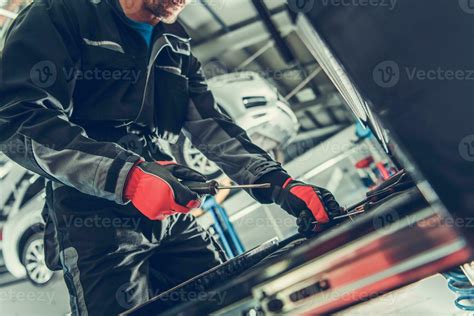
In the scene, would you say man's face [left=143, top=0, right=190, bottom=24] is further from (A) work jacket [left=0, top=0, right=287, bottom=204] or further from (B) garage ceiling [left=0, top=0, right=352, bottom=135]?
(B) garage ceiling [left=0, top=0, right=352, bottom=135]

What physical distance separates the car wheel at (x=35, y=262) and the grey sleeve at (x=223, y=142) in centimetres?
219

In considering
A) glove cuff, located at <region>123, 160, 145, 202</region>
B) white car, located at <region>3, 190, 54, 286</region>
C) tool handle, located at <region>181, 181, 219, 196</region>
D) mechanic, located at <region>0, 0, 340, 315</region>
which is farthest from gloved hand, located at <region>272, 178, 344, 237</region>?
white car, located at <region>3, 190, 54, 286</region>

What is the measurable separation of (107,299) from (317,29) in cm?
87

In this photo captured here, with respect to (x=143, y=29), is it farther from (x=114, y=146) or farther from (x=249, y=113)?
(x=249, y=113)

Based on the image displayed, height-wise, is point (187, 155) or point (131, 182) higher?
point (187, 155)

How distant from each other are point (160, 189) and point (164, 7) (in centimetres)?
70

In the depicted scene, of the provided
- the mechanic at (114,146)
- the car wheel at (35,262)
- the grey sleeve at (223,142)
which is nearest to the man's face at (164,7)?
the mechanic at (114,146)

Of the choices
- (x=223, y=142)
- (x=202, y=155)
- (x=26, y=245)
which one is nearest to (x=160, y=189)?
(x=223, y=142)

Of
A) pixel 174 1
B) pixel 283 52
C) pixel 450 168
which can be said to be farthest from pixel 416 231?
pixel 283 52

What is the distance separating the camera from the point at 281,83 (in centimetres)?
597

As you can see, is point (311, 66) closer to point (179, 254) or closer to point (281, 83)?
point (281, 83)

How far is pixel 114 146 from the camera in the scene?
1041mm

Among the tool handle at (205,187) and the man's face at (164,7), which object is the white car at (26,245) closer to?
the man's face at (164,7)

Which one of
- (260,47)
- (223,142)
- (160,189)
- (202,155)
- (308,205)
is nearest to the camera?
(160,189)
